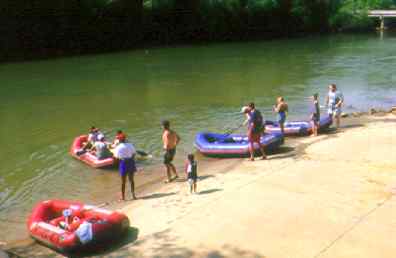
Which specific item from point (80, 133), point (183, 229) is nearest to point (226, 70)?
point (80, 133)

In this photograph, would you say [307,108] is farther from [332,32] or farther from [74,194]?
[332,32]

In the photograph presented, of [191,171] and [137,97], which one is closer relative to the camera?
[191,171]

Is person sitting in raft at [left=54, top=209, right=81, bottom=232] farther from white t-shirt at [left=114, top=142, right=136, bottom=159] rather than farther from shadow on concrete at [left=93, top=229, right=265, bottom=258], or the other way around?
white t-shirt at [left=114, top=142, right=136, bottom=159]

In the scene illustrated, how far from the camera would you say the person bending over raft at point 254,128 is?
15.6 metres

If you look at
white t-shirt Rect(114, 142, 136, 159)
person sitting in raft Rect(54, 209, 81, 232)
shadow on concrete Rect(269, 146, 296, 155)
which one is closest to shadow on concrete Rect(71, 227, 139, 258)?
person sitting in raft Rect(54, 209, 81, 232)

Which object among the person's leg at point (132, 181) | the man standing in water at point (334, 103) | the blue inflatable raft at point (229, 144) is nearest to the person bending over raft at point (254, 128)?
the blue inflatable raft at point (229, 144)

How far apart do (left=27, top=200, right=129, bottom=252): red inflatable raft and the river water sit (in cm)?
119

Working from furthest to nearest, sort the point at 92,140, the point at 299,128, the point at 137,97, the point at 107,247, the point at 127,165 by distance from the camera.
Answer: the point at 137,97 → the point at 299,128 → the point at 92,140 → the point at 127,165 → the point at 107,247

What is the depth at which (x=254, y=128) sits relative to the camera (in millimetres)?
15828

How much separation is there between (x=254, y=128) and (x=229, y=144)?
5.56 feet

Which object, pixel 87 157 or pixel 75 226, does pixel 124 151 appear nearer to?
pixel 75 226

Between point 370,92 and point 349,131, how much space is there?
10359 millimetres

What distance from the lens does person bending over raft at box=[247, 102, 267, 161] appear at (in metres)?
15.6

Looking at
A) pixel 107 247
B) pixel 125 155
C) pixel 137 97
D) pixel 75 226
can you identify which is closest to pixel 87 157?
pixel 125 155
